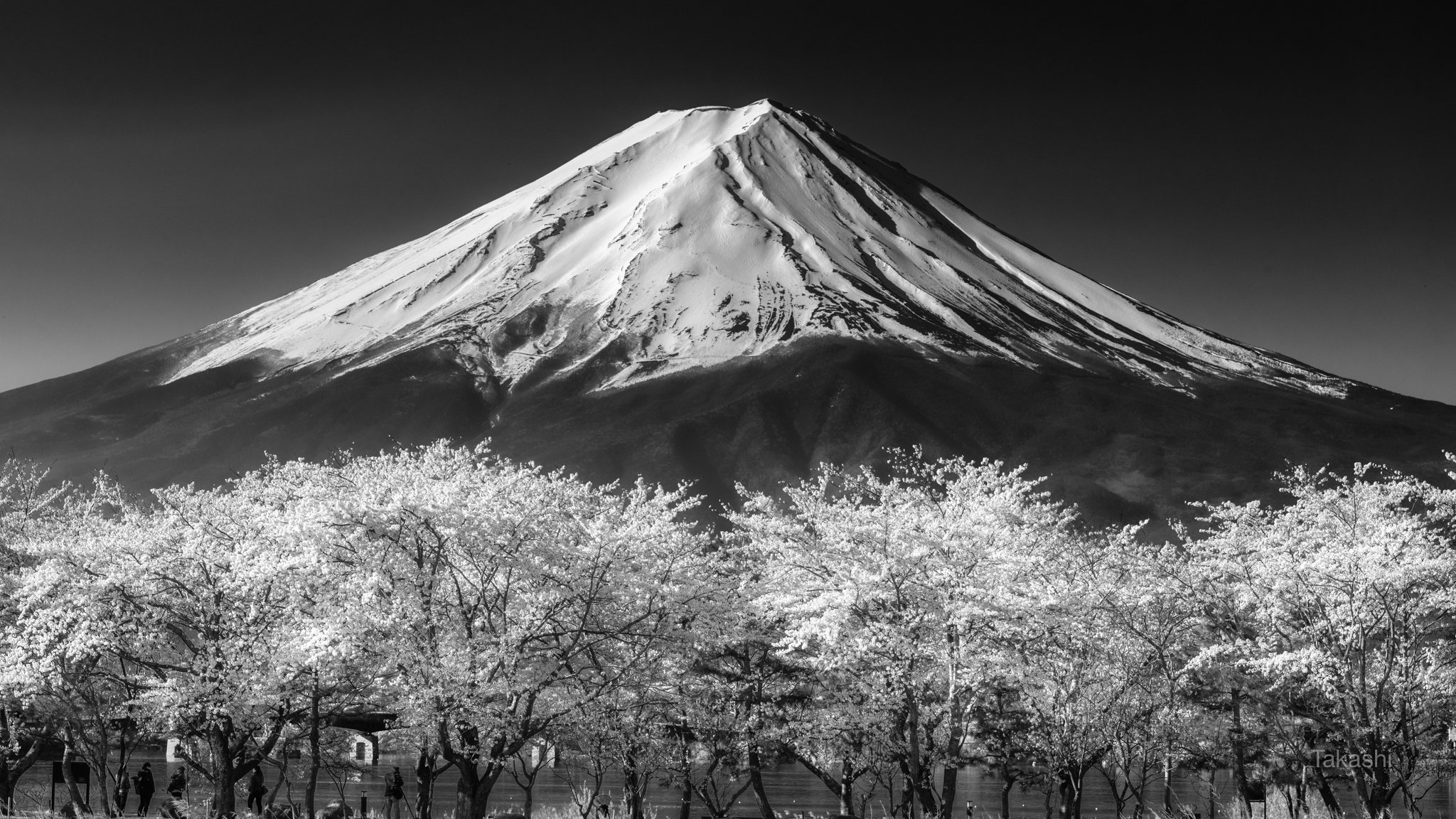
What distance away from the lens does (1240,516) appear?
3788 centimetres

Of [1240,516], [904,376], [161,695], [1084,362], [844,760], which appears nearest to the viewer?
[161,695]

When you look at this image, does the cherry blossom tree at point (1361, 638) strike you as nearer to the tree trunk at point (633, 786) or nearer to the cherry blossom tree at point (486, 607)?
the cherry blossom tree at point (486, 607)

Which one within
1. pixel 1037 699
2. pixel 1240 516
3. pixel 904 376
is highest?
pixel 904 376

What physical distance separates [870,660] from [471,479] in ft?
27.2

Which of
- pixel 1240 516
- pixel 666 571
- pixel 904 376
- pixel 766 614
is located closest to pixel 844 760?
pixel 766 614

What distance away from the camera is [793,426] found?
177m

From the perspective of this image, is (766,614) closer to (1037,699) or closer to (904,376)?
(1037,699)

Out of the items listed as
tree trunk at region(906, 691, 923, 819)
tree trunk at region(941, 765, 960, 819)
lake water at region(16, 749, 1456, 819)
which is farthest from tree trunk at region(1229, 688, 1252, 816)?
tree trunk at region(906, 691, 923, 819)

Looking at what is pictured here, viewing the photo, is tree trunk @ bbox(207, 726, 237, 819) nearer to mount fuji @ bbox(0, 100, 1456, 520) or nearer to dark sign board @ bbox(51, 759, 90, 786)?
dark sign board @ bbox(51, 759, 90, 786)

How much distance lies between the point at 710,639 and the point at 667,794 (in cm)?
2264

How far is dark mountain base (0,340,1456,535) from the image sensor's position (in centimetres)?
16538

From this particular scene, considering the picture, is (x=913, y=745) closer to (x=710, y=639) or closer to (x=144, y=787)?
(x=710, y=639)

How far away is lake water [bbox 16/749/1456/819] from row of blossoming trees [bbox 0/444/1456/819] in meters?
5.97

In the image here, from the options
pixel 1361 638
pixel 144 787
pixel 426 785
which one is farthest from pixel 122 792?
pixel 1361 638
